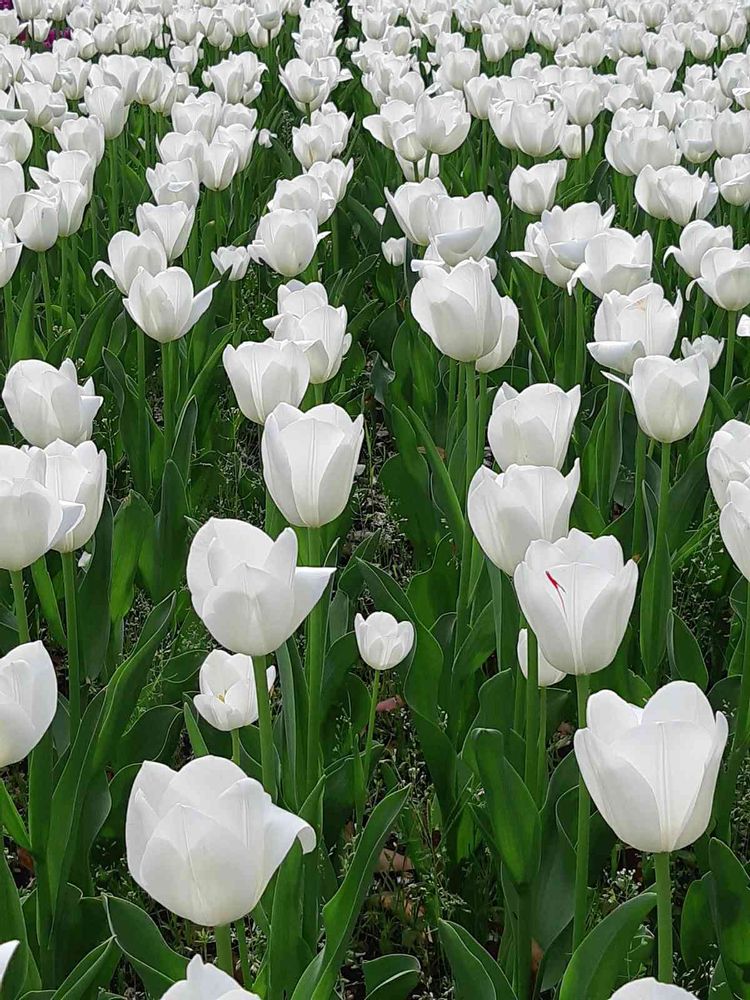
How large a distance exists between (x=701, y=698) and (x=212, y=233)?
244 centimetres

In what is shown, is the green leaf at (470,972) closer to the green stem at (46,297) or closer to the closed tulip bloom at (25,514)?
the closed tulip bloom at (25,514)

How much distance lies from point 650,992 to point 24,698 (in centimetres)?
53

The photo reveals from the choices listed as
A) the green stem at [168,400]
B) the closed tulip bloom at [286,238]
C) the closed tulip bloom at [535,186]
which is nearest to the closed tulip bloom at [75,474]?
the green stem at [168,400]

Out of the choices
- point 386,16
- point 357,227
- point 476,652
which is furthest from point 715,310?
point 386,16

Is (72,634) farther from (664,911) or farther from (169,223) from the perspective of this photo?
(169,223)

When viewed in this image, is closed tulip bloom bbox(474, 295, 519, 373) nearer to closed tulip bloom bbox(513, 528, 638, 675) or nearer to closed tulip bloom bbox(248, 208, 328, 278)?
closed tulip bloom bbox(248, 208, 328, 278)

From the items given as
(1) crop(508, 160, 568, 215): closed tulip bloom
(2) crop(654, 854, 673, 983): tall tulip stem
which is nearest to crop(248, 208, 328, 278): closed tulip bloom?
(1) crop(508, 160, 568, 215): closed tulip bloom

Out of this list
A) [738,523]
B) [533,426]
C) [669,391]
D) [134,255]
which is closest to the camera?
[738,523]

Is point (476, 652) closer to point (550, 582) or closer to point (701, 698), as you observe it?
point (550, 582)

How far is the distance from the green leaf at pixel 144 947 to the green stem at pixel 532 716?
0.39 metres

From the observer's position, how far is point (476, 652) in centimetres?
161

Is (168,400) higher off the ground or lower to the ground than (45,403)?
lower

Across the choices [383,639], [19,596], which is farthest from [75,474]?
[383,639]

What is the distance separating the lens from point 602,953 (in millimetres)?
973
